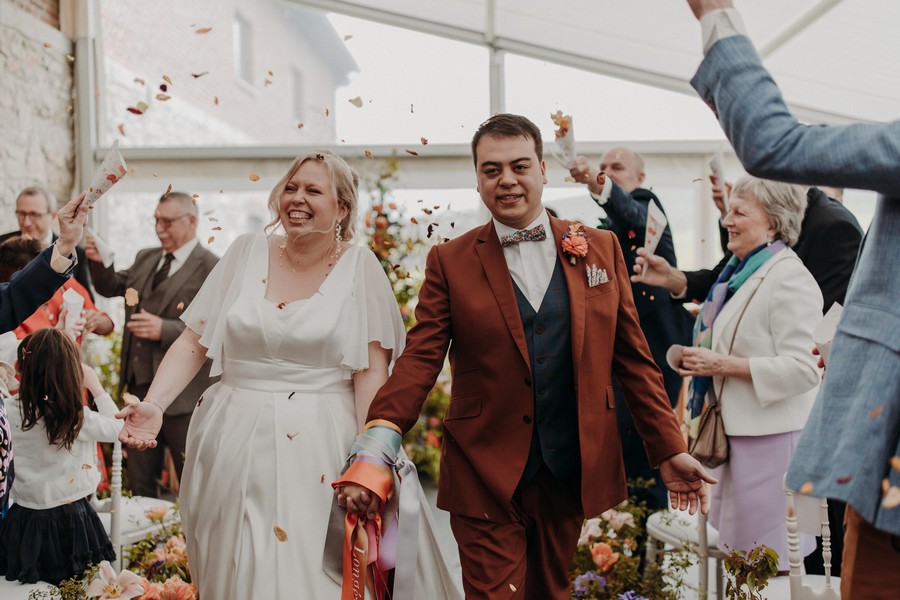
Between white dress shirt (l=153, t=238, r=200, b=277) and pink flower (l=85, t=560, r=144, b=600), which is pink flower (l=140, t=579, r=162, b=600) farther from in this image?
white dress shirt (l=153, t=238, r=200, b=277)

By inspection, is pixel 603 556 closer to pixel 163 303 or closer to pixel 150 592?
pixel 150 592

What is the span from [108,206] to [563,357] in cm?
710

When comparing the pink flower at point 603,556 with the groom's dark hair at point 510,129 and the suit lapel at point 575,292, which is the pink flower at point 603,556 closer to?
the suit lapel at point 575,292

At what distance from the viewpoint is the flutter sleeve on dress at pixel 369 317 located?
2916 mm

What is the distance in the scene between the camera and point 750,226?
142 inches

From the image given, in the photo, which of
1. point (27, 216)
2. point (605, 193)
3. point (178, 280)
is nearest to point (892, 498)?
point (605, 193)

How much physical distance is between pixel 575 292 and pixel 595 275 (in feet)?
0.34

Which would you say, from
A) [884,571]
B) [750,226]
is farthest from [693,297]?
[884,571]

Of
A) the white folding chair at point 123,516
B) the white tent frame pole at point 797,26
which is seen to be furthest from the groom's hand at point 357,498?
the white tent frame pole at point 797,26

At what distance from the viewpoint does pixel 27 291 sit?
9.62 ft

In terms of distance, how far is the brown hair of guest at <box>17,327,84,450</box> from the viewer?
342 cm

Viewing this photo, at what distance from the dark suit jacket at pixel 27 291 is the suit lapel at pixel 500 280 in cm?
149

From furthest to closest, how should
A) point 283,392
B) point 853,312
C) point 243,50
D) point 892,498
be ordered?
point 243,50 → point 283,392 → point 853,312 → point 892,498

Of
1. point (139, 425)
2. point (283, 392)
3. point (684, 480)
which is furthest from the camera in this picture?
point (283, 392)
